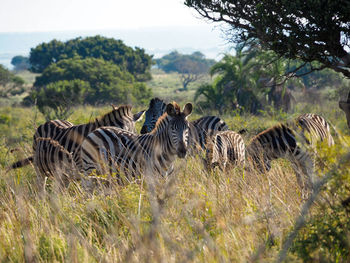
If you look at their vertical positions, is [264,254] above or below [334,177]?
below

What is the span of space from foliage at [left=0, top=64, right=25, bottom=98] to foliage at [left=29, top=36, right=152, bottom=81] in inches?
318

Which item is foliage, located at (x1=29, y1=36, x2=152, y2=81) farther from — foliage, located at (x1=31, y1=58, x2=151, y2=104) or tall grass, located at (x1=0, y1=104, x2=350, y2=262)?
tall grass, located at (x1=0, y1=104, x2=350, y2=262)

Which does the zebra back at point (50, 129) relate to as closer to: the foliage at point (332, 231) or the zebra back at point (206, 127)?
the zebra back at point (206, 127)

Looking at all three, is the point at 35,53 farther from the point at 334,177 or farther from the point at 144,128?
the point at 334,177

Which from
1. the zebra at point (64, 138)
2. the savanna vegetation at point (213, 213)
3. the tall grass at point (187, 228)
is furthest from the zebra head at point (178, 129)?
the zebra at point (64, 138)

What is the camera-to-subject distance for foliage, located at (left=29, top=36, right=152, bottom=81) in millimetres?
55625

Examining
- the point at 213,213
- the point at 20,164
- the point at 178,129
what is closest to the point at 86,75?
the point at 20,164

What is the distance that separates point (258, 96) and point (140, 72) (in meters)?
36.8

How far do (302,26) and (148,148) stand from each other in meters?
3.17

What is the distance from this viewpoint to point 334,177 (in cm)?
310

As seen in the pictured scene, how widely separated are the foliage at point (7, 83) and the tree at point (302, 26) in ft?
154

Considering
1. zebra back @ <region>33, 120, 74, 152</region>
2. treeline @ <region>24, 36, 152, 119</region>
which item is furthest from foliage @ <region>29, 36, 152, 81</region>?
zebra back @ <region>33, 120, 74, 152</region>

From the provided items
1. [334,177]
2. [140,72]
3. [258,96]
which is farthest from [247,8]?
[140,72]

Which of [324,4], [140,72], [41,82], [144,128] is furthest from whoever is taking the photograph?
[140,72]
